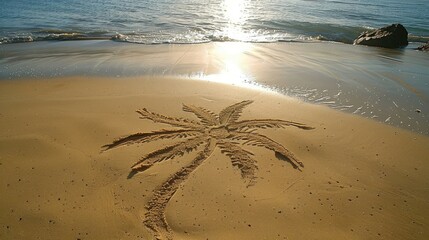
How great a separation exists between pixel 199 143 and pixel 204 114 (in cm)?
86

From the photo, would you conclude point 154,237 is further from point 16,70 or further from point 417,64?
point 417,64

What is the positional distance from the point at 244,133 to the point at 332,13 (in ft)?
58.8

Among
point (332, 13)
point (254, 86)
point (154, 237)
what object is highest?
point (332, 13)

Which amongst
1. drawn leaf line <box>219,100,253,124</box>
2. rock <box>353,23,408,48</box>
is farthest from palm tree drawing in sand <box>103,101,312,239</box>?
rock <box>353,23,408,48</box>

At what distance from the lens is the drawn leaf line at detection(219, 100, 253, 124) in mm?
4771

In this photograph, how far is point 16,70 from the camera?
6.96 metres

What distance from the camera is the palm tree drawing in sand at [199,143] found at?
10.5 ft

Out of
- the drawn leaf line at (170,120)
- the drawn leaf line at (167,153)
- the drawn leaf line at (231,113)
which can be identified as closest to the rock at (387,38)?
the drawn leaf line at (231,113)

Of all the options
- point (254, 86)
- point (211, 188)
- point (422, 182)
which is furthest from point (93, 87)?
point (422, 182)

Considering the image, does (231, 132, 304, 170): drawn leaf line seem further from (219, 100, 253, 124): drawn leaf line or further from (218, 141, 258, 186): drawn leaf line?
(219, 100, 253, 124): drawn leaf line

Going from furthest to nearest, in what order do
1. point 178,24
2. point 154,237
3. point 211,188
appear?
point 178,24
point 211,188
point 154,237

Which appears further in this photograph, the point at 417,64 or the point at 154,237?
the point at 417,64

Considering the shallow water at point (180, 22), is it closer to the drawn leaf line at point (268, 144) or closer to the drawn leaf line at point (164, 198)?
the drawn leaf line at point (268, 144)

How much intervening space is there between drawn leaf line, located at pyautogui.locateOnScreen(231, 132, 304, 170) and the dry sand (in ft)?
0.32
